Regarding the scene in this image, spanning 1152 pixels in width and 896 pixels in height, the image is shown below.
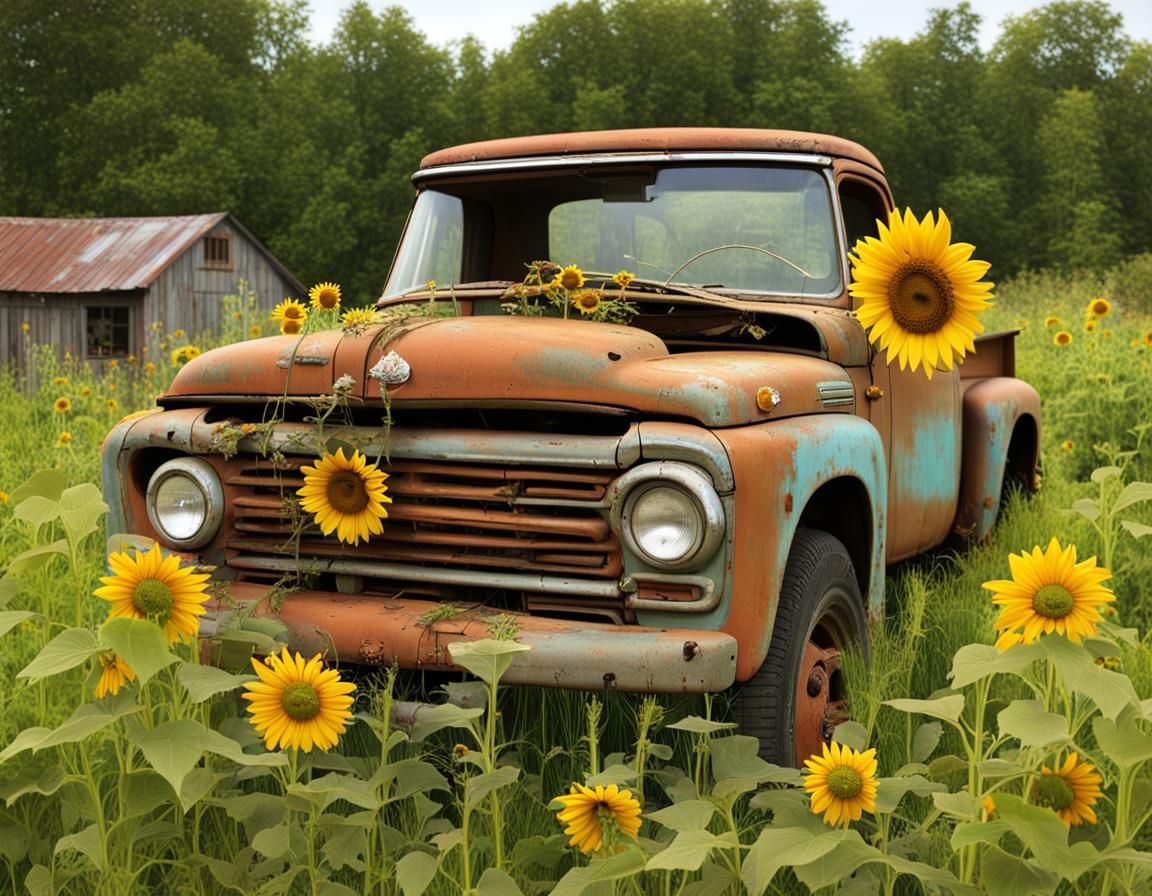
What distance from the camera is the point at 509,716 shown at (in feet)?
11.8


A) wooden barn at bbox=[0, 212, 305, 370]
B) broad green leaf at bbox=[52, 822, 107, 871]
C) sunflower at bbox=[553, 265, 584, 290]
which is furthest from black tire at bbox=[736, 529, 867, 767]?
wooden barn at bbox=[0, 212, 305, 370]

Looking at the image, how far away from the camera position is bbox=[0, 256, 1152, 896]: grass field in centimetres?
241

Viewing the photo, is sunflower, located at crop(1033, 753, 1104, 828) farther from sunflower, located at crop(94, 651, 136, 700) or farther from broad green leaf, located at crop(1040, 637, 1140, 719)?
sunflower, located at crop(94, 651, 136, 700)

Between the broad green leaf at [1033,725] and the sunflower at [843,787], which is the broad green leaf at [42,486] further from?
the broad green leaf at [1033,725]

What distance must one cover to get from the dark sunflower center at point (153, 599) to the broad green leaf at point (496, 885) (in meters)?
0.85

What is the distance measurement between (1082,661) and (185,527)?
2385 millimetres

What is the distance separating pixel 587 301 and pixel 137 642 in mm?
1864

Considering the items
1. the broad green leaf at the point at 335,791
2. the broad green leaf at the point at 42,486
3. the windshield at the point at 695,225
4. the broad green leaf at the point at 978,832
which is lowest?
the broad green leaf at the point at 335,791

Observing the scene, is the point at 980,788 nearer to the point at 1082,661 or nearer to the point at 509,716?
the point at 1082,661

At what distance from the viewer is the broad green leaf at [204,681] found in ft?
8.56

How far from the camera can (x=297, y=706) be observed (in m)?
2.62

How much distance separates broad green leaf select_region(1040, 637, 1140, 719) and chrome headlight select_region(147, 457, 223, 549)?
221cm

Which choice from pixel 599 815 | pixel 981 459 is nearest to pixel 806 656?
pixel 599 815

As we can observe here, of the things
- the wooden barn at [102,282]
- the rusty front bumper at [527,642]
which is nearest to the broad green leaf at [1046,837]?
the rusty front bumper at [527,642]
